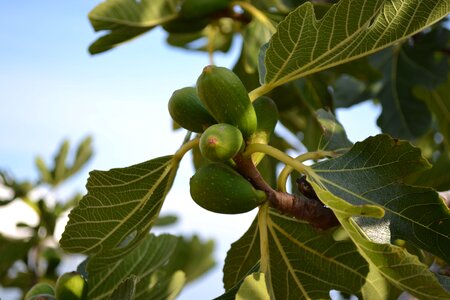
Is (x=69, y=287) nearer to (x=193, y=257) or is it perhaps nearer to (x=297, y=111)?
(x=193, y=257)

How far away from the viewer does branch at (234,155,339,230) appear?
Answer: 128 cm

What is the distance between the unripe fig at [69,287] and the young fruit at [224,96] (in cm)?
48

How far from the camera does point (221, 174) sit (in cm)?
121

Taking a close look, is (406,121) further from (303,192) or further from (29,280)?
(29,280)

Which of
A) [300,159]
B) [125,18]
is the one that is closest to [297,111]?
[125,18]

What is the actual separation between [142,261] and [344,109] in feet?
3.91

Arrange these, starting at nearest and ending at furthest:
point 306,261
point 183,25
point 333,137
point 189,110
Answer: point 189,110 → point 306,261 → point 333,137 → point 183,25

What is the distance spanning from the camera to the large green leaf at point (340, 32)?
1247 mm

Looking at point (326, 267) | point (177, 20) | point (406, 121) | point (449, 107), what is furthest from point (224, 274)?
point (449, 107)

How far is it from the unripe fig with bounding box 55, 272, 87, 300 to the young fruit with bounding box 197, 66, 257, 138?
48 centimetres

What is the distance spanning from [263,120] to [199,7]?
35.5 inches

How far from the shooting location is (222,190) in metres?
1.19

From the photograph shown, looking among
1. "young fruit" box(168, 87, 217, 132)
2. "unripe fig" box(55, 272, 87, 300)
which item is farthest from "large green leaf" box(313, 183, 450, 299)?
"unripe fig" box(55, 272, 87, 300)

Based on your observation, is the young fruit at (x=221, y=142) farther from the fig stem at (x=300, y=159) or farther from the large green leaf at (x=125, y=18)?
the large green leaf at (x=125, y=18)
